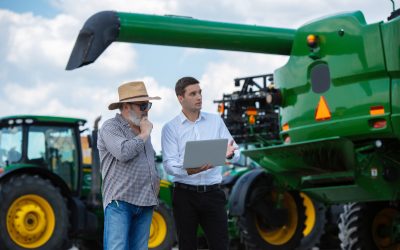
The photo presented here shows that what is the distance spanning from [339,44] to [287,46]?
0.90 m

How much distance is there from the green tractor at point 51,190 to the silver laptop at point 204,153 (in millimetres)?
5838

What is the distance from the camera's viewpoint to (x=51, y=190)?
38.9 feet

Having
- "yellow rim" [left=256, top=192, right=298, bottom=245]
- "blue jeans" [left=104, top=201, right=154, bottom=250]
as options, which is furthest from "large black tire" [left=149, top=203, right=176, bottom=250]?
"blue jeans" [left=104, top=201, right=154, bottom=250]

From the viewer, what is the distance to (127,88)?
19.9 feet

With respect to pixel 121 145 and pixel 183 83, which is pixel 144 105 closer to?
pixel 121 145

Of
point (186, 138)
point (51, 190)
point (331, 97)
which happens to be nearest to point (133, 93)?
point (186, 138)

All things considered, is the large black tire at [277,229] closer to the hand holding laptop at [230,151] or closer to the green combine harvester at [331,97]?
the green combine harvester at [331,97]

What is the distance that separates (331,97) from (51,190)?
4758 millimetres

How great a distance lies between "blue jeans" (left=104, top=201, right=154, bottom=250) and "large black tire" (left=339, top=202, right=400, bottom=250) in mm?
4211

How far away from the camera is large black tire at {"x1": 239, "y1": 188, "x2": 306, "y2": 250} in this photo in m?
11.3

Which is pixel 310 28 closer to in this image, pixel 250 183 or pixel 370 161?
pixel 370 161

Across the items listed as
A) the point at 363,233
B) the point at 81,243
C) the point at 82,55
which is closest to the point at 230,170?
the point at 81,243

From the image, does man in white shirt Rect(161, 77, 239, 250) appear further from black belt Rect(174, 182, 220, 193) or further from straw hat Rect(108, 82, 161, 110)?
straw hat Rect(108, 82, 161, 110)

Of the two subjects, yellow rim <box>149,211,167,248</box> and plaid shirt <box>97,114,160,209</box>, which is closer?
plaid shirt <box>97,114,160,209</box>
